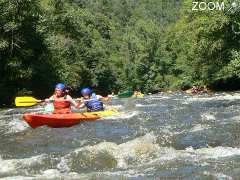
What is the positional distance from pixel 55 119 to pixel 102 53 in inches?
1674

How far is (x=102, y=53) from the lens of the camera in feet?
189

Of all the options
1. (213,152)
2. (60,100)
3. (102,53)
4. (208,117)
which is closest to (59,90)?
(60,100)

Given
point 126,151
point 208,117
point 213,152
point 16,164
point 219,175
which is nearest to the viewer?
point 219,175

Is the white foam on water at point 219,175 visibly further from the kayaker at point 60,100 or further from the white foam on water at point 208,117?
the kayaker at point 60,100

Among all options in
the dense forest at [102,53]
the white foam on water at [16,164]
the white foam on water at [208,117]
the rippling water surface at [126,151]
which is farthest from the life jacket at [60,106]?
the dense forest at [102,53]

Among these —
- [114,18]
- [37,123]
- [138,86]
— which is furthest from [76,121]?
[114,18]

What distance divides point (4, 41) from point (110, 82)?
32.9 metres

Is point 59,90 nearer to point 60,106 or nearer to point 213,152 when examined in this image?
point 60,106

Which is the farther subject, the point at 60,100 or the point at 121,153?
the point at 60,100

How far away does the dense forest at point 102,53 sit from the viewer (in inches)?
1172

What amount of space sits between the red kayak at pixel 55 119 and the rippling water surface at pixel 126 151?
0.25 metres

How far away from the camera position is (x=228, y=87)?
3912 centimetres

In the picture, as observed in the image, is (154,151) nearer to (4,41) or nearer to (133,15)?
(4,41)

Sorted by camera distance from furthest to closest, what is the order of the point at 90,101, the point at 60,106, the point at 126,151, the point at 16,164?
the point at 90,101 → the point at 60,106 → the point at 126,151 → the point at 16,164
